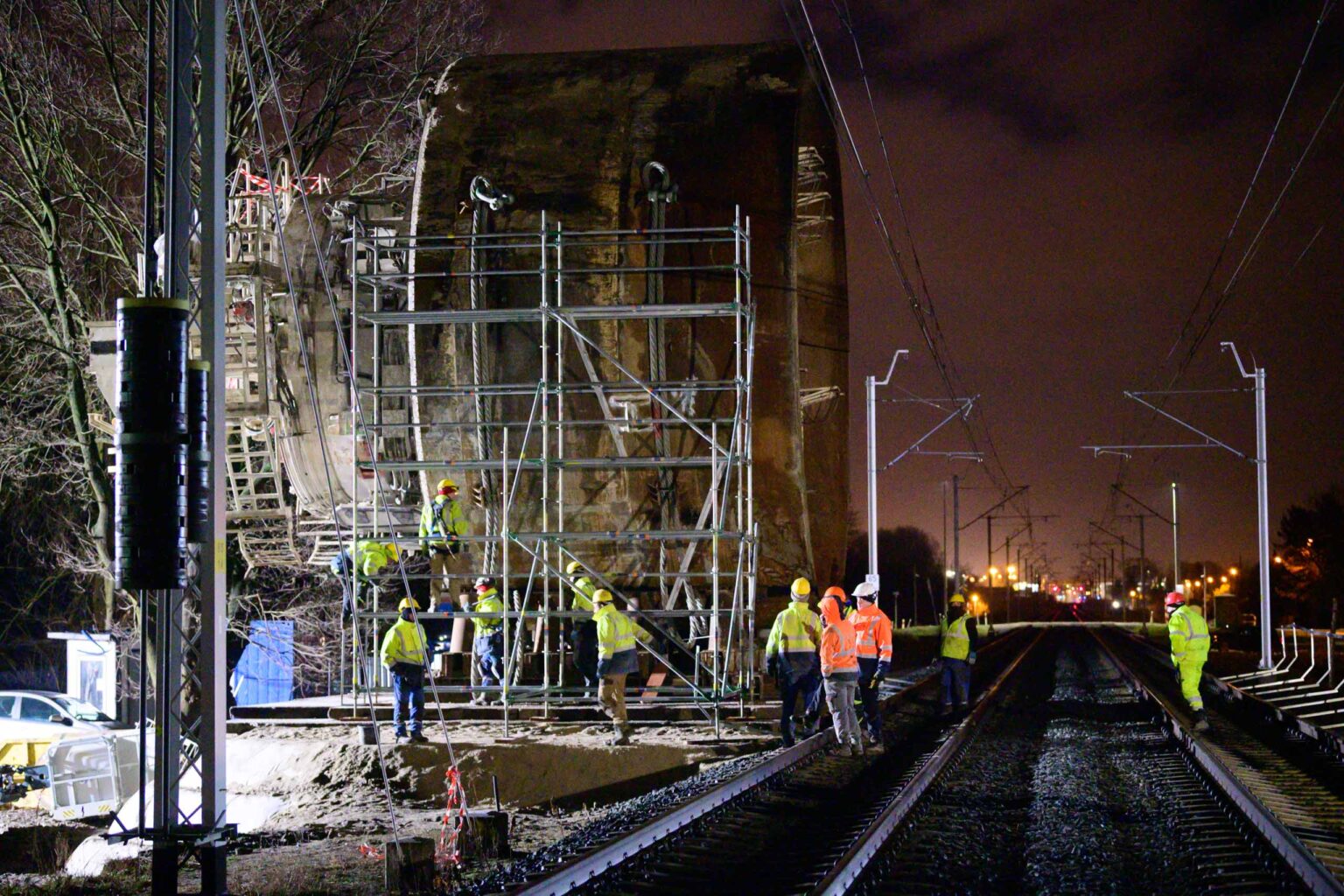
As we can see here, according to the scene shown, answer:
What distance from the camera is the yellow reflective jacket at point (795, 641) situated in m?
14.8

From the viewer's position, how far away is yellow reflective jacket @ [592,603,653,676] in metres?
15.2

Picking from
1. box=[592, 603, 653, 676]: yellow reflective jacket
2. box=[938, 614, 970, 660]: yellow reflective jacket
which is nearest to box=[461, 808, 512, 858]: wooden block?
box=[592, 603, 653, 676]: yellow reflective jacket

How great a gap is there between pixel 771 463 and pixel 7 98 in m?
11.5

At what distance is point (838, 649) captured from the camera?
14484 millimetres

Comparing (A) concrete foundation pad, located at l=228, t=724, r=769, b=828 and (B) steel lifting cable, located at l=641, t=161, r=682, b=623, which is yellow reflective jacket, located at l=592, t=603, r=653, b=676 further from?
(B) steel lifting cable, located at l=641, t=161, r=682, b=623

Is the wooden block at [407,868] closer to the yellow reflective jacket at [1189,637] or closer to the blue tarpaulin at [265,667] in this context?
the yellow reflective jacket at [1189,637]

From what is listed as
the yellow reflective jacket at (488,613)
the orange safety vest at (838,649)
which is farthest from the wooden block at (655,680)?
the orange safety vest at (838,649)

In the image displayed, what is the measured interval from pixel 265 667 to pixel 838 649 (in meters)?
18.7

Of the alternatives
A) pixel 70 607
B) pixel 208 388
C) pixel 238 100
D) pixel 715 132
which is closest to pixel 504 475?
pixel 715 132

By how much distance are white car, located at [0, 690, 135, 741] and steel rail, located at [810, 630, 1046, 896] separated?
471 inches

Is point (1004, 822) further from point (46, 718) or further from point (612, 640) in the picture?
point (46, 718)

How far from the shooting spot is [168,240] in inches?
327

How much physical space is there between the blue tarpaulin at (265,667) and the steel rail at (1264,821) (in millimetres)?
15560

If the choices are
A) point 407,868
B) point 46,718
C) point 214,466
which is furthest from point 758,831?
point 46,718
